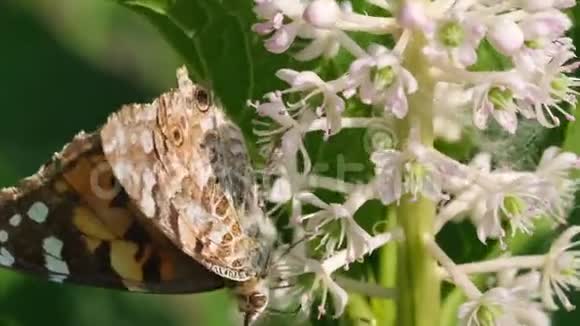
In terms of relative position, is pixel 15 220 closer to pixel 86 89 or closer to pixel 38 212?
pixel 38 212

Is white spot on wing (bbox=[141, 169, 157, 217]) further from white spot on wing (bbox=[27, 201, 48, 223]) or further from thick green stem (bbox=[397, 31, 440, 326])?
thick green stem (bbox=[397, 31, 440, 326])

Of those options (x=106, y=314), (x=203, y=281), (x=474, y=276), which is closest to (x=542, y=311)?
(x=474, y=276)

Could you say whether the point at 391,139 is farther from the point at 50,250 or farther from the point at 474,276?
the point at 50,250

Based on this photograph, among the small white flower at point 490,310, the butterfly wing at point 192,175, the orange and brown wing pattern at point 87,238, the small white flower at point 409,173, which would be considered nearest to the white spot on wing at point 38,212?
the orange and brown wing pattern at point 87,238

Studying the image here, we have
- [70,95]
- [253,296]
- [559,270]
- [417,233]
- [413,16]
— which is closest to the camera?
[413,16]

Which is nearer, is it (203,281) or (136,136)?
(136,136)

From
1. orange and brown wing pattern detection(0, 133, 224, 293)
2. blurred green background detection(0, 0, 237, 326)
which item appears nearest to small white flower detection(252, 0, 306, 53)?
orange and brown wing pattern detection(0, 133, 224, 293)

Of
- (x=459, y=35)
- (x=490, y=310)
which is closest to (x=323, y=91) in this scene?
(x=459, y=35)
